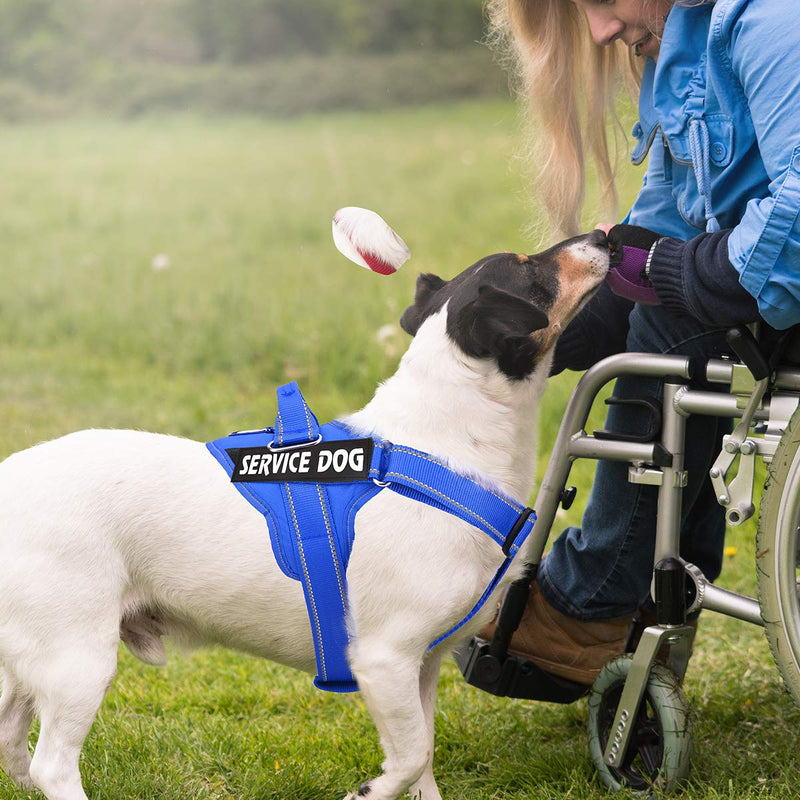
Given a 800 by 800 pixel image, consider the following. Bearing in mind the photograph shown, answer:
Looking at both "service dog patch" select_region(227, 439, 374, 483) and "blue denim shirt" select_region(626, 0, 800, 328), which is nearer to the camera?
"blue denim shirt" select_region(626, 0, 800, 328)

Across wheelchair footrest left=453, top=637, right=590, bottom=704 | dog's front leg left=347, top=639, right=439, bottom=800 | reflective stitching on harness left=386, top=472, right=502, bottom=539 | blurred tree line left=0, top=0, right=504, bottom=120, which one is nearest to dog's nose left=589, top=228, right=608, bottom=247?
reflective stitching on harness left=386, top=472, right=502, bottom=539

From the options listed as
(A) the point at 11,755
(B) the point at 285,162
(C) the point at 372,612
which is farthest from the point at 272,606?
(B) the point at 285,162

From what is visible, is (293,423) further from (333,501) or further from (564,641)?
(564,641)

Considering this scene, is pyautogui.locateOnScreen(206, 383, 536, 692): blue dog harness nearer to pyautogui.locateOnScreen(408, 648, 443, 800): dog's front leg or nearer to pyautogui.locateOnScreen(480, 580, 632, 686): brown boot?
pyautogui.locateOnScreen(408, 648, 443, 800): dog's front leg

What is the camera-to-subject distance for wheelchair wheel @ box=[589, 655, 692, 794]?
2602 millimetres

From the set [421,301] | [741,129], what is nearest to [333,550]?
[421,301]

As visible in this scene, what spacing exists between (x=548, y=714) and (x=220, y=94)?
33.1 feet

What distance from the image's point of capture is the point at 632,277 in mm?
2475

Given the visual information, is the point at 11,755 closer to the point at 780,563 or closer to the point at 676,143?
the point at 780,563

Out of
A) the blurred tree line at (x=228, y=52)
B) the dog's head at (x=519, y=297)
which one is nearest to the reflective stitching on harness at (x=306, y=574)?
the dog's head at (x=519, y=297)

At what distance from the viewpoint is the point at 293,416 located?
2434mm

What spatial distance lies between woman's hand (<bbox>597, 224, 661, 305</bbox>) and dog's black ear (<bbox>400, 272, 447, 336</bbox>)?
41 cm

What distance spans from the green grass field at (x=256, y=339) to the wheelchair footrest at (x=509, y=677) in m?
0.16

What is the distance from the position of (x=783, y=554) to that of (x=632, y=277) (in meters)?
0.70
